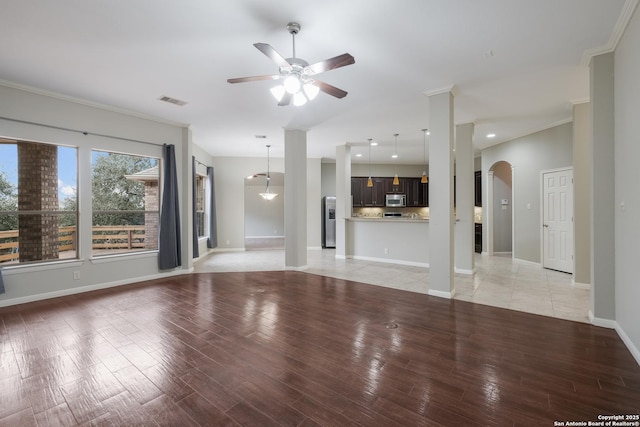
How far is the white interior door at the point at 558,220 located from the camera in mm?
5555

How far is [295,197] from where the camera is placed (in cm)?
594

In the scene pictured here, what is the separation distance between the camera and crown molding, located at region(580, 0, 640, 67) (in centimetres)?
239

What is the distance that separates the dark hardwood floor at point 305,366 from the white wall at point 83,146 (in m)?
0.49

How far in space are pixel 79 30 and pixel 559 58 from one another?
4977 millimetres

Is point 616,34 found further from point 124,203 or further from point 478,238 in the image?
point 124,203

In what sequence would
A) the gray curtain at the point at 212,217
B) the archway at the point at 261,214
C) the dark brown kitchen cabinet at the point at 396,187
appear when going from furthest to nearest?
the archway at the point at 261,214 → the dark brown kitchen cabinet at the point at 396,187 → the gray curtain at the point at 212,217

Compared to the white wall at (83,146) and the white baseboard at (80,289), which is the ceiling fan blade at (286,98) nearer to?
the white wall at (83,146)

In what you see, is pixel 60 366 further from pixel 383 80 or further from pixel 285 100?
pixel 383 80

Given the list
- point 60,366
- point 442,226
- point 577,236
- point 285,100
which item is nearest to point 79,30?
point 285,100

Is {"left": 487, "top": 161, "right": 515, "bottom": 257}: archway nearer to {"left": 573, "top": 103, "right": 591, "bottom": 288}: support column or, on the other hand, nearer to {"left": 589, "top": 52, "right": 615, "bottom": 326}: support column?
{"left": 573, "top": 103, "right": 591, "bottom": 288}: support column

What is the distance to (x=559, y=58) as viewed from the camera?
3225 millimetres

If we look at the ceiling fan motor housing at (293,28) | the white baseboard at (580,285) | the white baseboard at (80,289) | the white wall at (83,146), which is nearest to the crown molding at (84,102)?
the white wall at (83,146)

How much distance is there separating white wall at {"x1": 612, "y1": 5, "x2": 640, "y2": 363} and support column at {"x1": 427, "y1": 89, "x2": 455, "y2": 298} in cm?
162

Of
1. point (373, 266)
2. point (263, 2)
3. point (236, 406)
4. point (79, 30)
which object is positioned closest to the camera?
point (236, 406)
